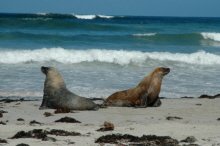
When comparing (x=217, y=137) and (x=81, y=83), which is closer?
(x=217, y=137)

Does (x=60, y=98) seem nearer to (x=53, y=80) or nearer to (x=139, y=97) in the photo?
(x=53, y=80)

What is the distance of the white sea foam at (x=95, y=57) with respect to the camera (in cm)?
2183

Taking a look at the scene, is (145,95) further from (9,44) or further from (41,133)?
(9,44)

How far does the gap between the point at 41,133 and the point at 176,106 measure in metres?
4.51

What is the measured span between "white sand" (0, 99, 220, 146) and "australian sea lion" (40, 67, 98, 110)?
0.25 meters

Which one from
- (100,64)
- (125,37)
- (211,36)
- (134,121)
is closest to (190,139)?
(134,121)

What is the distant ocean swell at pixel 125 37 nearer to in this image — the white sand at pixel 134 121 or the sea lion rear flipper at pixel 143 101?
the sea lion rear flipper at pixel 143 101

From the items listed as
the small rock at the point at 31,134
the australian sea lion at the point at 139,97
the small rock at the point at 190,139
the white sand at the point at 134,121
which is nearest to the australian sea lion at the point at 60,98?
the white sand at the point at 134,121

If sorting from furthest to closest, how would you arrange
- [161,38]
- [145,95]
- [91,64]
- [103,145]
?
[161,38] < [91,64] < [145,95] < [103,145]

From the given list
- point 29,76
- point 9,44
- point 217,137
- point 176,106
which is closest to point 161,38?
point 9,44

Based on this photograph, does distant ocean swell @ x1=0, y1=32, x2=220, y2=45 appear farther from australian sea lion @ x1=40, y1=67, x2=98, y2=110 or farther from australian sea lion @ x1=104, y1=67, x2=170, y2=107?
australian sea lion @ x1=104, y1=67, x2=170, y2=107

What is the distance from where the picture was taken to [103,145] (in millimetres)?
6582

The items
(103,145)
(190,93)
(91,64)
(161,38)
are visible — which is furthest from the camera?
(161,38)

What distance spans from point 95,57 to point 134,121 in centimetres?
1391
